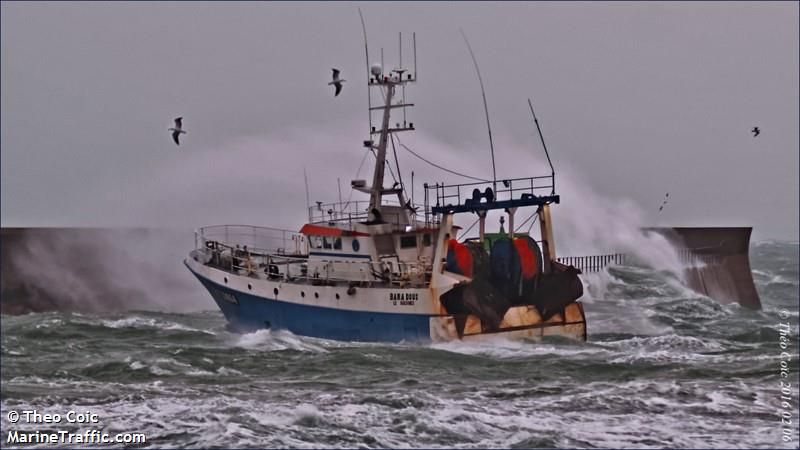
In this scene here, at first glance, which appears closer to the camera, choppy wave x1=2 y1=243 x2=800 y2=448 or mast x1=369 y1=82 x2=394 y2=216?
choppy wave x1=2 y1=243 x2=800 y2=448

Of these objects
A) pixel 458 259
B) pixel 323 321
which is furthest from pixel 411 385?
pixel 323 321

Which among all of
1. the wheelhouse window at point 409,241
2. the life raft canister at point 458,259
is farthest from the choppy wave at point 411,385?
the wheelhouse window at point 409,241

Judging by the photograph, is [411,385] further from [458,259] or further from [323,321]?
[323,321]

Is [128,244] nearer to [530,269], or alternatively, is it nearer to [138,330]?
[138,330]

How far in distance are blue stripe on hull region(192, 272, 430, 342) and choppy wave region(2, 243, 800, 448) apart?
382 millimetres

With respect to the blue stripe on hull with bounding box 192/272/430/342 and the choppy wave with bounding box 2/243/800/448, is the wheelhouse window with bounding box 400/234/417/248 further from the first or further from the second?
the choppy wave with bounding box 2/243/800/448

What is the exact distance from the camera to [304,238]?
39594 mm

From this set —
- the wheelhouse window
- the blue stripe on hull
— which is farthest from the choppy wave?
the wheelhouse window

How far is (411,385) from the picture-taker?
2692 centimetres

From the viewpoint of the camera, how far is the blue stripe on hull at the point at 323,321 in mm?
32500

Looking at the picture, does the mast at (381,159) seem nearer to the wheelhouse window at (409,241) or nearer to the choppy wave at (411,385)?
the wheelhouse window at (409,241)

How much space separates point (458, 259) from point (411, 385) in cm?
639

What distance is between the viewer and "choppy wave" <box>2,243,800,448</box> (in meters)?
22.5

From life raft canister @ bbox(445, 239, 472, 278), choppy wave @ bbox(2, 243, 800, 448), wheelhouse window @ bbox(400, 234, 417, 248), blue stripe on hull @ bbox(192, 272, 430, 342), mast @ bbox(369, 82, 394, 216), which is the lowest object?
choppy wave @ bbox(2, 243, 800, 448)
